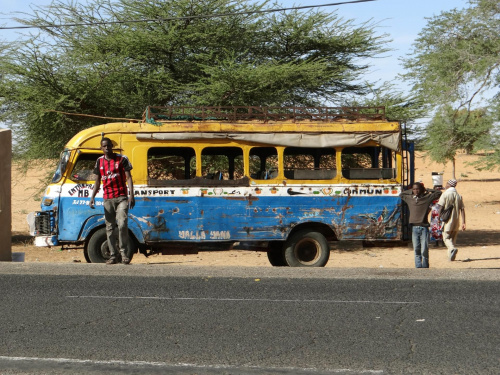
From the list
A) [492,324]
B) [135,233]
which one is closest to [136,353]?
[492,324]

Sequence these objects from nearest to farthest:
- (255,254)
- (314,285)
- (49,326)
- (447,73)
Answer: (49,326) < (314,285) < (255,254) < (447,73)

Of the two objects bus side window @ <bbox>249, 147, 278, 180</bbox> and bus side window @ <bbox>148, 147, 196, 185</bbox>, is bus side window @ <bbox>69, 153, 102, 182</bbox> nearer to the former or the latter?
bus side window @ <bbox>148, 147, 196, 185</bbox>

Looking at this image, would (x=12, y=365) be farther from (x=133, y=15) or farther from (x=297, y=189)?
(x=133, y=15)

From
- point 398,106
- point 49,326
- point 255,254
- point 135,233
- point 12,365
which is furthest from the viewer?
point 398,106

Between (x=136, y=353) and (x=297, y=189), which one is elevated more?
(x=297, y=189)

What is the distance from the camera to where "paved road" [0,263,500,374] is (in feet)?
18.6

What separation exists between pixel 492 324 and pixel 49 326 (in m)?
4.34

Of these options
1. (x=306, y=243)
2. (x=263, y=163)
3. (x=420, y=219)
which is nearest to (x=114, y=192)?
(x=263, y=163)

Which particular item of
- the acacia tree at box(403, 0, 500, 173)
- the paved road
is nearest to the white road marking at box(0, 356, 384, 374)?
the paved road

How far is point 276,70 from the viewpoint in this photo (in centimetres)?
2006

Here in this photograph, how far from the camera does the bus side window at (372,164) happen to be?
13273 mm

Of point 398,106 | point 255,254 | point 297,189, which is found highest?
point 398,106

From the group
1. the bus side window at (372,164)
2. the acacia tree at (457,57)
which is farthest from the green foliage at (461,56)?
the bus side window at (372,164)

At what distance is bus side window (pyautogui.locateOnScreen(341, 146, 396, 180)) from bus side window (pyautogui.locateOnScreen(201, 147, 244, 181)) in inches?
76.5
